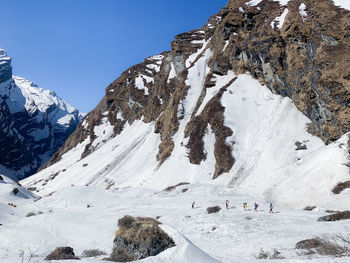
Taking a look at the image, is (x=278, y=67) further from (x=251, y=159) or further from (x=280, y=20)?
(x=251, y=159)

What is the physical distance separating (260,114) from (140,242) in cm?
4571

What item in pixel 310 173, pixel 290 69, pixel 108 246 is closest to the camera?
pixel 108 246

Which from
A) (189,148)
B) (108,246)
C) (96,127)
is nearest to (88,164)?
(96,127)

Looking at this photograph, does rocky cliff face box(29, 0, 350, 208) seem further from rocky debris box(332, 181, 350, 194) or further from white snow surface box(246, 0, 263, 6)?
rocky debris box(332, 181, 350, 194)

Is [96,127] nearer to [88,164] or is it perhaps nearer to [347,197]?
[88,164]

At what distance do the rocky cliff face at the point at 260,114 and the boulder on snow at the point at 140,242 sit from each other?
953 inches

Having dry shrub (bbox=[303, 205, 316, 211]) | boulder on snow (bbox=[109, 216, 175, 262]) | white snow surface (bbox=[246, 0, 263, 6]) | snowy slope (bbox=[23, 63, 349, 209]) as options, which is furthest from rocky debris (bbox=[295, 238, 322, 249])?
white snow surface (bbox=[246, 0, 263, 6])

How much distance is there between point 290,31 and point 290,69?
7.50 m

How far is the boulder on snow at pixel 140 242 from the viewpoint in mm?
11469

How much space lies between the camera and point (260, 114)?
174 feet

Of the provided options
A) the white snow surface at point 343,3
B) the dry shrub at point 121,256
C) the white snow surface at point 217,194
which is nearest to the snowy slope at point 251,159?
the white snow surface at point 217,194

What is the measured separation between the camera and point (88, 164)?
91.9 meters

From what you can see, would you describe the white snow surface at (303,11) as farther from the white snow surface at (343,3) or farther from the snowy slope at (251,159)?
the snowy slope at (251,159)

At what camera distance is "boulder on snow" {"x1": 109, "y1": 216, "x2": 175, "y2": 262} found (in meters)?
11.5
